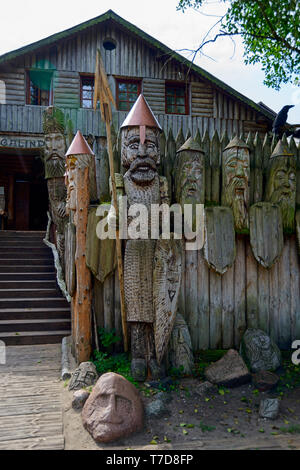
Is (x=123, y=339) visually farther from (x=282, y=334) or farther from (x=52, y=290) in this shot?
(x=52, y=290)

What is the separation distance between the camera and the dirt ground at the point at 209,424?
2818 mm

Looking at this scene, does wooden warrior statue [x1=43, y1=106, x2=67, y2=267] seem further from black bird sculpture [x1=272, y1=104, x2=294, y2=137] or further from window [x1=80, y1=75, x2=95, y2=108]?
black bird sculpture [x1=272, y1=104, x2=294, y2=137]

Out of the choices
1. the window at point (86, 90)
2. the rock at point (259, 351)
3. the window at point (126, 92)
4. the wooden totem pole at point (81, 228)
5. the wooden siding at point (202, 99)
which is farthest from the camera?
the wooden siding at point (202, 99)

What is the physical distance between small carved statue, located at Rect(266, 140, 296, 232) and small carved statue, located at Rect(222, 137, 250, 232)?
37cm

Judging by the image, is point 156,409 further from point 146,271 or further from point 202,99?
point 202,99

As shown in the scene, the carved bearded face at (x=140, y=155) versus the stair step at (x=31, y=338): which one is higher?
the carved bearded face at (x=140, y=155)

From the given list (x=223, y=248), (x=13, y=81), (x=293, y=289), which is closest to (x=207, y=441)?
(x=223, y=248)

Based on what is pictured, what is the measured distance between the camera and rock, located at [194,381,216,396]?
3.55 meters

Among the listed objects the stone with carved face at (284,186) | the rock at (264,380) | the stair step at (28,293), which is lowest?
the rock at (264,380)

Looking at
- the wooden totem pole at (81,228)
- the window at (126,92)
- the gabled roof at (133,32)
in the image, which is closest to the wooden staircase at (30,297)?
the wooden totem pole at (81,228)

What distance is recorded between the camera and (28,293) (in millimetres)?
6809

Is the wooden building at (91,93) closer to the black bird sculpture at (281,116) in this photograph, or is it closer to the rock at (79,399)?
the black bird sculpture at (281,116)

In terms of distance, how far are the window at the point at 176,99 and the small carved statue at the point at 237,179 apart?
9.08m
